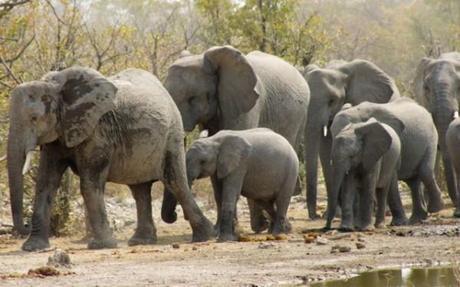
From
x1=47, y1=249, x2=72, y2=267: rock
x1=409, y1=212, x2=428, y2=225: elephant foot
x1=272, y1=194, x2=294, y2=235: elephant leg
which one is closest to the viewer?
x1=47, y1=249, x2=72, y2=267: rock

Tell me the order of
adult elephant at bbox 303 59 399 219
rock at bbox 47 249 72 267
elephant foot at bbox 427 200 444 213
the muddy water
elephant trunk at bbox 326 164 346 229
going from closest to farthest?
the muddy water, rock at bbox 47 249 72 267, elephant trunk at bbox 326 164 346 229, elephant foot at bbox 427 200 444 213, adult elephant at bbox 303 59 399 219

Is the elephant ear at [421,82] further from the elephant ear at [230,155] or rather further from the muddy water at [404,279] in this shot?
the muddy water at [404,279]

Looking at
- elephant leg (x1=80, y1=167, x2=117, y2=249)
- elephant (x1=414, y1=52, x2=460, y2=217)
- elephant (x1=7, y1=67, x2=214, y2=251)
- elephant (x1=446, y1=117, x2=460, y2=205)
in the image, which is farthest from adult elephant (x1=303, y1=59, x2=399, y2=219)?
elephant leg (x1=80, y1=167, x2=117, y2=249)

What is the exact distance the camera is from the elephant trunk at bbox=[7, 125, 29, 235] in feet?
40.9

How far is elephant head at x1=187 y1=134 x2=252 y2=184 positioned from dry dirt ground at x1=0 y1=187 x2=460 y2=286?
79 centimetres

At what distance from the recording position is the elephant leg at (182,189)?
14508 millimetres

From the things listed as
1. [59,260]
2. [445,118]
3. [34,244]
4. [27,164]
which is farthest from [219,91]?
[59,260]

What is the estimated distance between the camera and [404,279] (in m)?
11.7

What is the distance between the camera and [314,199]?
61.3 ft

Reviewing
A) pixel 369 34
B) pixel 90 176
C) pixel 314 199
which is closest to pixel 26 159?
pixel 90 176

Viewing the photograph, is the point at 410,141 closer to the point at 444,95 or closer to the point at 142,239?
the point at 444,95

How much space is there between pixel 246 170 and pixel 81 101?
8.21 ft

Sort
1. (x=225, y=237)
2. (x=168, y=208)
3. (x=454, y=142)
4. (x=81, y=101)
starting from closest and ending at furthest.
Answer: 1. (x=81, y=101)
2. (x=225, y=237)
3. (x=168, y=208)
4. (x=454, y=142)

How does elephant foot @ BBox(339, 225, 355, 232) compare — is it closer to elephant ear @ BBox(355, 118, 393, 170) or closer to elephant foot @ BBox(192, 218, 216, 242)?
elephant ear @ BBox(355, 118, 393, 170)
